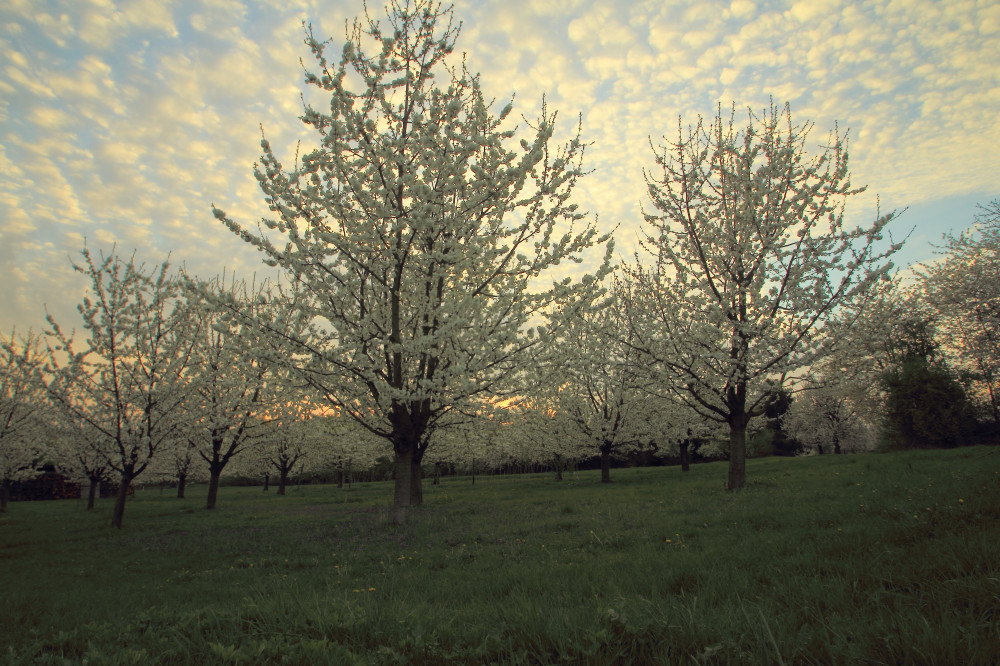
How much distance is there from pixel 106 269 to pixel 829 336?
22.3 meters

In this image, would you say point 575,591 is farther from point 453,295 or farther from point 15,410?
point 15,410

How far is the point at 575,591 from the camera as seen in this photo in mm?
4770

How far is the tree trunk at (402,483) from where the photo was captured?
12258 millimetres

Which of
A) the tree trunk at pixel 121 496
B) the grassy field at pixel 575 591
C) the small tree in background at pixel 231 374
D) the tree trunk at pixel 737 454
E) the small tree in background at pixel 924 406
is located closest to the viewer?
the grassy field at pixel 575 591

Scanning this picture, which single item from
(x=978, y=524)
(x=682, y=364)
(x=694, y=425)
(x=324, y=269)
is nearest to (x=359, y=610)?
(x=978, y=524)

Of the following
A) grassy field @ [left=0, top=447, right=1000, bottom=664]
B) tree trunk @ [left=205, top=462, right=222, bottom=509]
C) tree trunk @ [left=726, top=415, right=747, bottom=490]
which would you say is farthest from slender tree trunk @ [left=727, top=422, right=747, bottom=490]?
tree trunk @ [left=205, top=462, right=222, bottom=509]

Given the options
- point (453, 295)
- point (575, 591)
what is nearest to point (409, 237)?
point (453, 295)

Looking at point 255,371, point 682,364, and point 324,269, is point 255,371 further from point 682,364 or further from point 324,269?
point 682,364

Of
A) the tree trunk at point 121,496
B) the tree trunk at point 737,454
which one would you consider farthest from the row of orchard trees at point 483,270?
the tree trunk at point 121,496

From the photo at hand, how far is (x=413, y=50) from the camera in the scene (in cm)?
1130

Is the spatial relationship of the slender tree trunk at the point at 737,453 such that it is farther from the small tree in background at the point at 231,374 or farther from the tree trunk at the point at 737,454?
the small tree in background at the point at 231,374

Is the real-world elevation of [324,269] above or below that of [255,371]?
above

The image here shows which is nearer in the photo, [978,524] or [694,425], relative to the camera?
[978,524]

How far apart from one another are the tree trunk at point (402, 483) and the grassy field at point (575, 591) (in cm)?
100
